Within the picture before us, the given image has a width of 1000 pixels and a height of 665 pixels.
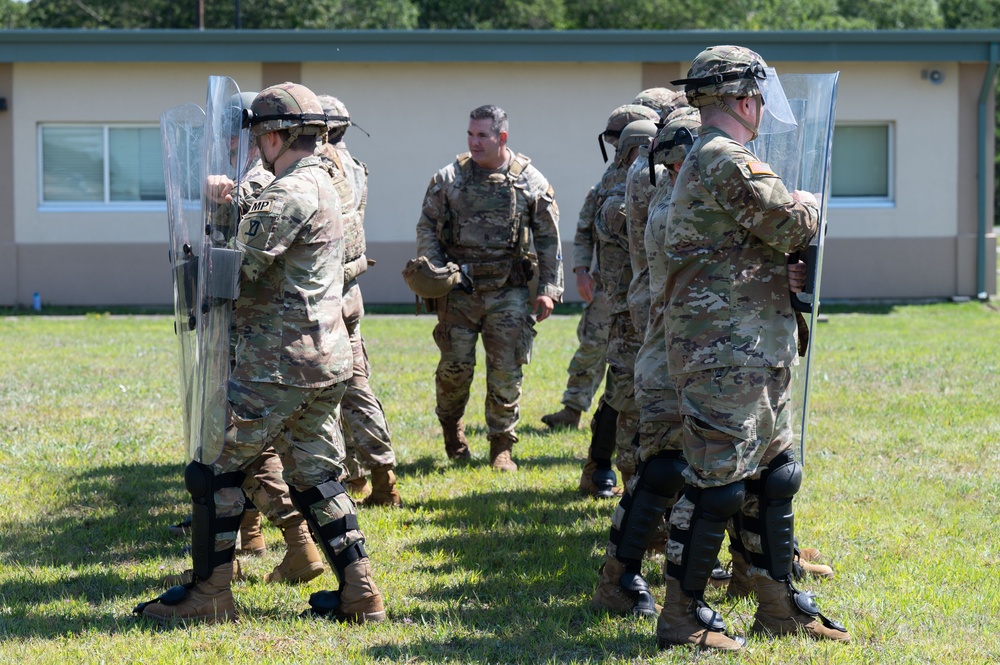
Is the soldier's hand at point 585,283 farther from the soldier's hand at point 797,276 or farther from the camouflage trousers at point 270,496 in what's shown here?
the soldier's hand at point 797,276

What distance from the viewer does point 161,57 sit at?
56.9 feet

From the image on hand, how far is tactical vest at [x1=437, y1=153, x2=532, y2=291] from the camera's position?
23.3 feet

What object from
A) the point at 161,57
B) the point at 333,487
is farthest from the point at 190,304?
the point at 161,57

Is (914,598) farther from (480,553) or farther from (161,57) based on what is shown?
(161,57)

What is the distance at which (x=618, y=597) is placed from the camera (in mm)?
4555

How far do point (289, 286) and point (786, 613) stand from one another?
225 centimetres

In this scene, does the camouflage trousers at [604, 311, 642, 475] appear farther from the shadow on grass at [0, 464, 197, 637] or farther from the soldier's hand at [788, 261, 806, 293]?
the shadow on grass at [0, 464, 197, 637]


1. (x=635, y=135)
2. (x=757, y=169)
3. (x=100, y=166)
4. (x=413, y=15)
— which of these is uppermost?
(x=413, y=15)

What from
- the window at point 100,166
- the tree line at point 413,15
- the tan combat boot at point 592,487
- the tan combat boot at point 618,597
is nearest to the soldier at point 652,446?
the tan combat boot at point 618,597

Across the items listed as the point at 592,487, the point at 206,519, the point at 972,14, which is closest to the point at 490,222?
the point at 592,487

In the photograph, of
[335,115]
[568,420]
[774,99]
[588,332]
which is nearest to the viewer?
[774,99]

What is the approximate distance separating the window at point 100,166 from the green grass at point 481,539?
826 cm

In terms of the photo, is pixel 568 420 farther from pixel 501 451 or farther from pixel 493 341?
pixel 493 341

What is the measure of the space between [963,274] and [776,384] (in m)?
15.9
